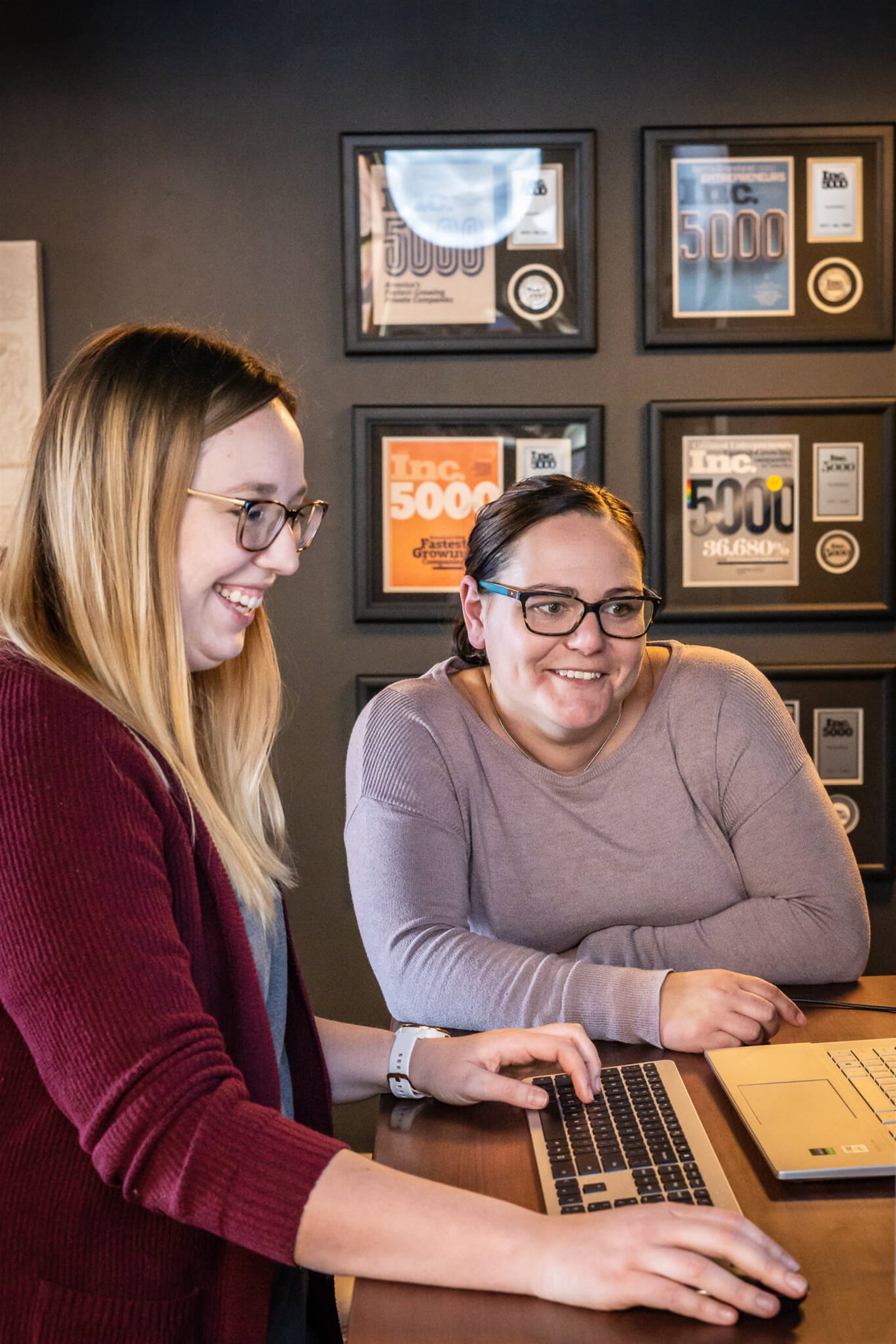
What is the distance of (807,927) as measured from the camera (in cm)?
154

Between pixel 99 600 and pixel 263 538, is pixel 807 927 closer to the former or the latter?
pixel 263 538

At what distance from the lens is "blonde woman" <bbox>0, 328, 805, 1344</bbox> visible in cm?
80

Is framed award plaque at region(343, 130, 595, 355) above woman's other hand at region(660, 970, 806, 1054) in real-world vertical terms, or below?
above

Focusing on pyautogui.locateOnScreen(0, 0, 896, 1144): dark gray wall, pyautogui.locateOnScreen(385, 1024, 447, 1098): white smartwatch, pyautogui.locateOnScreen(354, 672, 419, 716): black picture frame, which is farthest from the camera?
pyautogui.locateOnScreen(354, 672, 419, 716): black picture frame

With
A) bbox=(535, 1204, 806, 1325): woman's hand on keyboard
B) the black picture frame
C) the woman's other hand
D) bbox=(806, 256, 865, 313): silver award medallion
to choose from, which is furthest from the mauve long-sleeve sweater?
bbox=(806, 256, 865, 313): silver award medallion

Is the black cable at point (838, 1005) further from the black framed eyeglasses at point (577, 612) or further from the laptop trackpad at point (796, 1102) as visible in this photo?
the black framed eyeglasses at point (577, 612)

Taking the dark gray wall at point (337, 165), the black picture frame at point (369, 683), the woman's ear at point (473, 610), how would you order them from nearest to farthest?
the woman's ear at point (473, 610) → the dark gray wall at point (337, 165) → the black picture frame at point (369, 683)

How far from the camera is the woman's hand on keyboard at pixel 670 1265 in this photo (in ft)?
2.56

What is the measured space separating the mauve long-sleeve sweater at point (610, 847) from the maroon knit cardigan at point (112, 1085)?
22.1 inches

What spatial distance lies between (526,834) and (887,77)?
2.08 meters

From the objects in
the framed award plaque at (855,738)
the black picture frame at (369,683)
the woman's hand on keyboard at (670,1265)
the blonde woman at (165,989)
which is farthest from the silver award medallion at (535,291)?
the woman's hand on keyboard at (670,1265)

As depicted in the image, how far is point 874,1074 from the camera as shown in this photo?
1.15 m

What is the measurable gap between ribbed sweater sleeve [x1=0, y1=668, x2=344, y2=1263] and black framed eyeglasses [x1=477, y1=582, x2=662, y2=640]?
955 mm

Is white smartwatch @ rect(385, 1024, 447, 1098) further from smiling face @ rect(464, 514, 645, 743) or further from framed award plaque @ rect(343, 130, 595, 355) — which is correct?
framed award plaque @ rect(343, 130, 595, 355)
